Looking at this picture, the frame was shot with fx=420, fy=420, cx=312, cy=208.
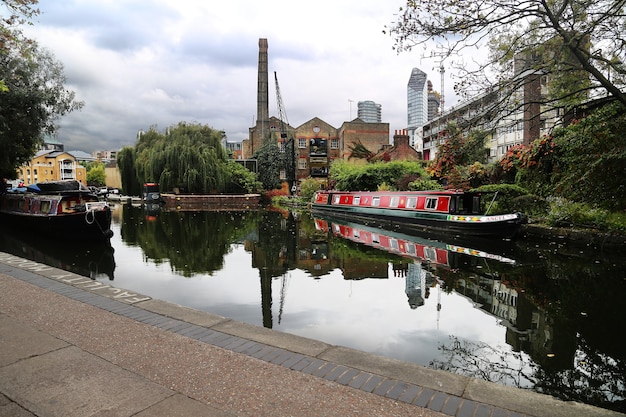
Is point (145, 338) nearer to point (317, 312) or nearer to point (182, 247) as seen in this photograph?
point (317, 312)

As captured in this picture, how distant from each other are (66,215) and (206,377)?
13428 mm

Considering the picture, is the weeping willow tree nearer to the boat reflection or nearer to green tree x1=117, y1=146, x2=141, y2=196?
green tree x1=117, y1=146, x2=141, y2=196

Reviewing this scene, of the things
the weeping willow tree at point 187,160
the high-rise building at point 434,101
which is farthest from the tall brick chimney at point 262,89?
the high-rise building at point 434,101

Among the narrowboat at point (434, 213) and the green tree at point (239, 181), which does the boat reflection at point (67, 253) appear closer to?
the narrowboat at point (434, 213)

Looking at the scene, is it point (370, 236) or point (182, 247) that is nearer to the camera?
point (182, 247)

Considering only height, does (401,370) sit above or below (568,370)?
above

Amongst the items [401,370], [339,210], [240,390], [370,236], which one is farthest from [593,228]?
[339,210]

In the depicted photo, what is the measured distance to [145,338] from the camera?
3.95 meters

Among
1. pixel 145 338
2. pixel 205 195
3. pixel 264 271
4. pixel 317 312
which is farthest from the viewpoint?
pixel 205 195

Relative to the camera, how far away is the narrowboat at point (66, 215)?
1414 centimetres

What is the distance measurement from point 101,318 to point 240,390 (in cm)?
233

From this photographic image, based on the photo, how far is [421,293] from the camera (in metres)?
7.80

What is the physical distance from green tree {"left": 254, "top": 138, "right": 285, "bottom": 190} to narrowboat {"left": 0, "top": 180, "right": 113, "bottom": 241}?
2830cm

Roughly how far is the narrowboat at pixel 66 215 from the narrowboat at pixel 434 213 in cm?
1234
